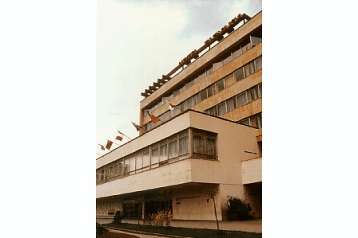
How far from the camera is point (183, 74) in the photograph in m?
27.3

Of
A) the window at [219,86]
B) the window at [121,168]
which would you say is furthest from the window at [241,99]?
the window at [121,168]

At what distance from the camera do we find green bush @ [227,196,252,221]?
826 centimetres

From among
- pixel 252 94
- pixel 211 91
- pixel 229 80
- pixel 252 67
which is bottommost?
pixel 252 94

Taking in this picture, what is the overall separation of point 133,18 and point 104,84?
6.32ft

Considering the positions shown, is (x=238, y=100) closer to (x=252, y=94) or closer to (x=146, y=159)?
(x=252, y=94)

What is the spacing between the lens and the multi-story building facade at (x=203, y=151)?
30.8 feet

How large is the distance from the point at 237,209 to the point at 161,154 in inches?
241

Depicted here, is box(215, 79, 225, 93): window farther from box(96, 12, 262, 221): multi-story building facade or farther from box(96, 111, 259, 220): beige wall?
box(96, 111, 259, 220): beige wall

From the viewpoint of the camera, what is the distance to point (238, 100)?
2048 cm

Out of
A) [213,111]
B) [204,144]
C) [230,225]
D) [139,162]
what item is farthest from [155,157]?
[213,111]

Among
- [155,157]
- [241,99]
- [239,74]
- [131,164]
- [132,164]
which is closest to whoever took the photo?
[155,157]

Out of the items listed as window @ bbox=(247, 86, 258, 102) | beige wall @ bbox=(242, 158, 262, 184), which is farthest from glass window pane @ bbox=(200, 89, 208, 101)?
beige wall @ bbox=(242, 158, 262, 184)
